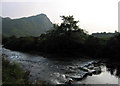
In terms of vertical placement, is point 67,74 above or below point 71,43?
below

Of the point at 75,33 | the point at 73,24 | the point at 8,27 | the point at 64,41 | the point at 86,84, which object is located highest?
the point at 8,27

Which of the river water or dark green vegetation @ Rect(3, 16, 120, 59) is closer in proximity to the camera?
the river water

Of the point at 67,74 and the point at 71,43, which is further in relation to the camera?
the point at 71,43

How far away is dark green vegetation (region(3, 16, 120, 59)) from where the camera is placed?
27531mm

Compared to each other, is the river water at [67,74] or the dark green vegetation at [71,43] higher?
the dark green vegetation at [71,43]

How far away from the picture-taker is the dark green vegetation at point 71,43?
27.5 metres

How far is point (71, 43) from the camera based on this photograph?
3181 cm

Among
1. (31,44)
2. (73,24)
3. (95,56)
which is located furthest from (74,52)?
(31,44)

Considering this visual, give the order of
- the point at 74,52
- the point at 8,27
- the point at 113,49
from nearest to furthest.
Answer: the point at 113,49
the point at 74,52
the point at 8,27

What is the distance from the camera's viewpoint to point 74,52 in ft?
104

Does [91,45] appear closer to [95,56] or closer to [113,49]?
[95,56]

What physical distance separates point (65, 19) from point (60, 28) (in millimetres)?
3062

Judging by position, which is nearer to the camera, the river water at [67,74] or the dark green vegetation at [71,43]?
the river water at [67,74]

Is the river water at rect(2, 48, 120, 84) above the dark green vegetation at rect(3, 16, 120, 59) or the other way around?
the other way around
